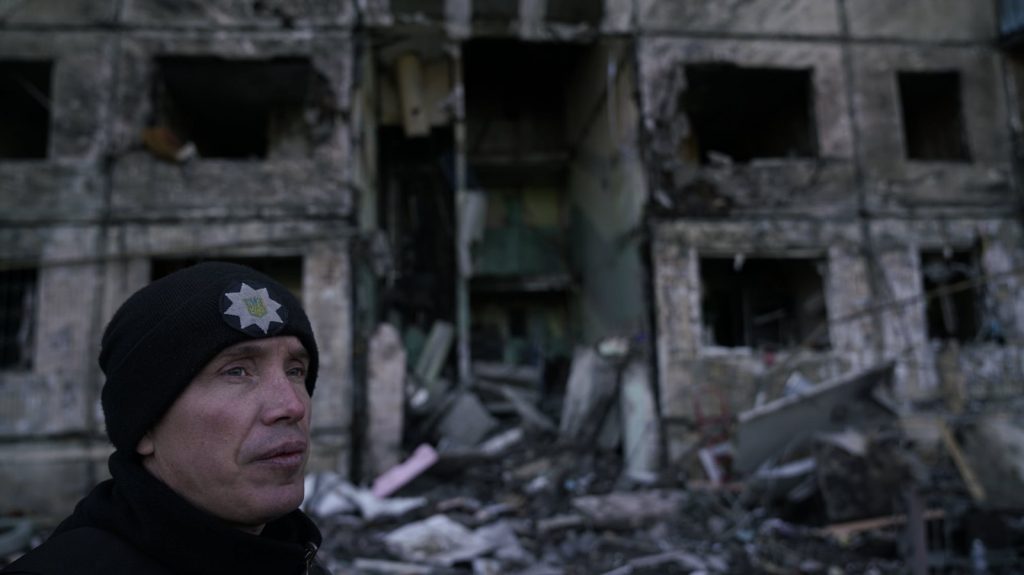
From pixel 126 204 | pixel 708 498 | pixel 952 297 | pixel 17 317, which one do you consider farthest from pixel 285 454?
pixel 952 297

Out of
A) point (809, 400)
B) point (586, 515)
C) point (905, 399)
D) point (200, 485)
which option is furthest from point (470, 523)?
point (905, 399)

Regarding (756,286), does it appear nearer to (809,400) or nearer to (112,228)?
(809,400)

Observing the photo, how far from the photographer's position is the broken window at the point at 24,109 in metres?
10.2

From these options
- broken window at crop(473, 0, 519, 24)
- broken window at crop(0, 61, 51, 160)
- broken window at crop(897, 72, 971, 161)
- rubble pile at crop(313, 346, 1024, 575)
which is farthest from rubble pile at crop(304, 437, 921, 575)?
broken window at crop(897, 72, 971, 161)

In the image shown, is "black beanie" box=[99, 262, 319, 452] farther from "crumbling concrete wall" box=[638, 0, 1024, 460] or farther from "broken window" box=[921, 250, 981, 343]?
"broken window" box=[921, 250, 981, 343]

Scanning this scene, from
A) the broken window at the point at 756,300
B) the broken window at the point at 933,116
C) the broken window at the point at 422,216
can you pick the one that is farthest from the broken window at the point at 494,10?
the broken window at the point at 933,116

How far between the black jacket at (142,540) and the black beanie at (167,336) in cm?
11

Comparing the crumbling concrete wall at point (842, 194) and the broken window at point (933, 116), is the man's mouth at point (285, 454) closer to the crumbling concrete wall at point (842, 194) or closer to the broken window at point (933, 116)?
the crumbling concrete wall at point (842, 194)

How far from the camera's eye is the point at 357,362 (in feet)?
32.8

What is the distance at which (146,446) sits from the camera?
1316 millimetres

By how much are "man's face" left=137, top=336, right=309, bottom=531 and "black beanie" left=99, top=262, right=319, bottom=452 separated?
32mm

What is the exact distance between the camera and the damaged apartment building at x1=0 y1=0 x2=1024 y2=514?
377 inches

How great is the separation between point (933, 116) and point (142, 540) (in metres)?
14.9

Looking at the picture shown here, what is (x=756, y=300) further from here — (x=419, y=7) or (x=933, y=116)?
(x=419, y=7)
